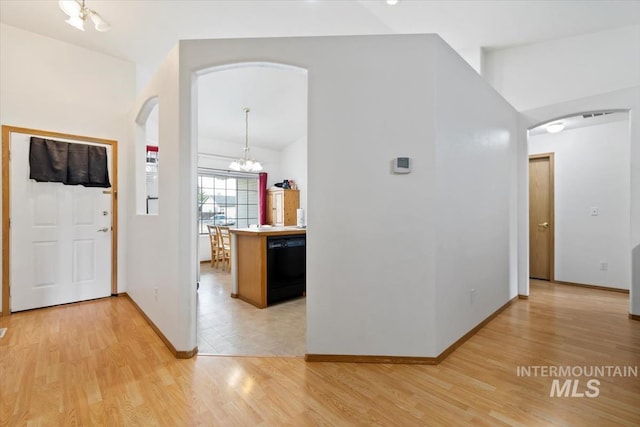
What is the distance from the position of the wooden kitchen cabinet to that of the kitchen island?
317 cm

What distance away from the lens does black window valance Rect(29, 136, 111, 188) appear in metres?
3.21

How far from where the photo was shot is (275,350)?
2.30 meters

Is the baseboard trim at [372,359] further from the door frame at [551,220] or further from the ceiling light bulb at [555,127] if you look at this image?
the ceiling light bulb at [555,127]

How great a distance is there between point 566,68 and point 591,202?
2050 millimetres

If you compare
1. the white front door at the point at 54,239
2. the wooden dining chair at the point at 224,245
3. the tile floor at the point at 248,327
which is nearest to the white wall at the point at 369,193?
the tile floor at the point at 248,327

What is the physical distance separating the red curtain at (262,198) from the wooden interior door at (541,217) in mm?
5789

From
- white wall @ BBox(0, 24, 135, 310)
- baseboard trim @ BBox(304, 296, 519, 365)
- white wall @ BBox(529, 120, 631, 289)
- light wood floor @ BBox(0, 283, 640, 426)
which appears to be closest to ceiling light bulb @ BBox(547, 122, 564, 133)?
white wall @ BBox(529, 120, 631, 289)

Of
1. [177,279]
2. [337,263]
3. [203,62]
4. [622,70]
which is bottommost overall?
[177,279]

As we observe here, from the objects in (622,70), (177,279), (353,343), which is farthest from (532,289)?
(177,279)

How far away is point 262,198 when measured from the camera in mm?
7445

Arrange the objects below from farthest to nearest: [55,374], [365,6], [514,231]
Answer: [514,231]
[365,6]
[55,374]

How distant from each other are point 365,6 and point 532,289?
448 cm

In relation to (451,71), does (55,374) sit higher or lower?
lower

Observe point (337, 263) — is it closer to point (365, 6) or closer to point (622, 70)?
point (365, 6)
